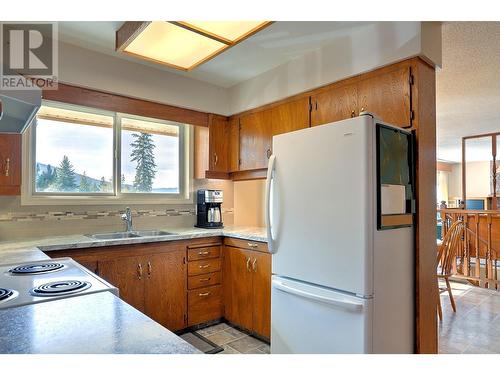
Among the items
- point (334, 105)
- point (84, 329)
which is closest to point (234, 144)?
point (334, 105)

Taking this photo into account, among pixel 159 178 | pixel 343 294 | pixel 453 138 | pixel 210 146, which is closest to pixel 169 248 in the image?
pixel 159 178

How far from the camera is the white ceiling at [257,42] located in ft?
7.42

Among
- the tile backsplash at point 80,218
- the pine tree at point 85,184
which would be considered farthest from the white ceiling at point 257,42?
the tile backsplash at point 80,218

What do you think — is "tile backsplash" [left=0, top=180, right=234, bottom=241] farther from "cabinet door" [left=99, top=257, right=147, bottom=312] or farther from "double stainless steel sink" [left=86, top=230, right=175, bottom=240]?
"cabinet door" [left=99, top=257, right=147, bottom=312]

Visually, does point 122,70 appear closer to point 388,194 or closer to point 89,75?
point 89,75

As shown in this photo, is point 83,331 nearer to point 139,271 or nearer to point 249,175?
point 139,271

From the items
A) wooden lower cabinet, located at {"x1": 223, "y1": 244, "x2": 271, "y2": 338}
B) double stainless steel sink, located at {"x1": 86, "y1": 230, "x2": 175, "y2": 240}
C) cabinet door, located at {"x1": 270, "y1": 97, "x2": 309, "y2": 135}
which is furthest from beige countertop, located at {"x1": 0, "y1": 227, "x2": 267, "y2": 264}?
cabinet door, located at {"x1": 270, "y1": 97, "x2": 309, "y2": 135}

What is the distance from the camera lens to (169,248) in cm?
274

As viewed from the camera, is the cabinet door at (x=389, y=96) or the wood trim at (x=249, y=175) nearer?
the cabinet door at (x=389, y=96)

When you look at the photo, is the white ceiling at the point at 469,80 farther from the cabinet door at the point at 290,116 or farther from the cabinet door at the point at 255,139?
the cabinet door at the point at 255,139

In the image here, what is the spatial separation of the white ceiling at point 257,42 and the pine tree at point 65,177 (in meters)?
1.03

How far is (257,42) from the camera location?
2.52 metres

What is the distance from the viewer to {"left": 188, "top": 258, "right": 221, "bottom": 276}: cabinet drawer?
113 inches

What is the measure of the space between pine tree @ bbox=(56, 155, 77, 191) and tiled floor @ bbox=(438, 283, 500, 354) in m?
3.43
